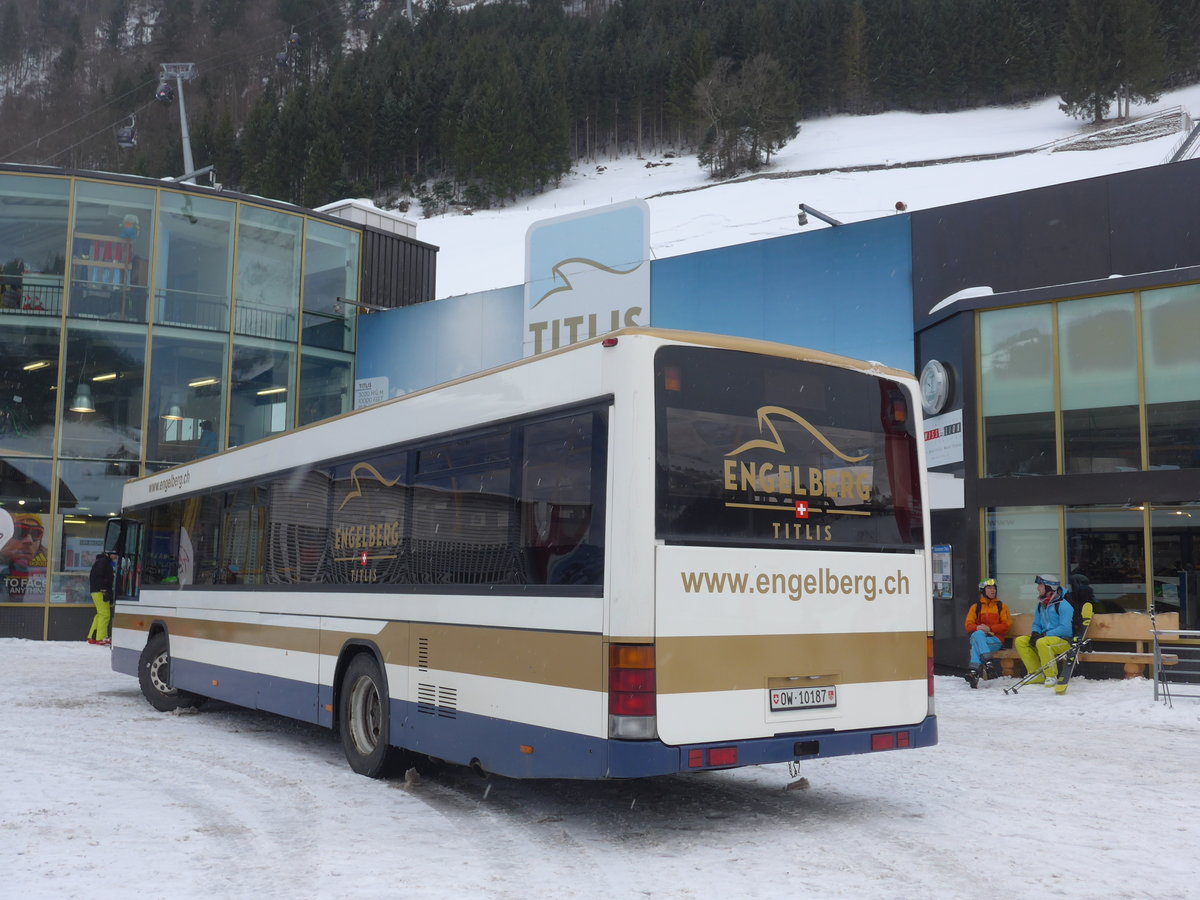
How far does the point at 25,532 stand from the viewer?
75.6ft

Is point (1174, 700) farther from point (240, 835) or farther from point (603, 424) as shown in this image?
point (240, 835)

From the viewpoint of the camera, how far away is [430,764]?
350 inches

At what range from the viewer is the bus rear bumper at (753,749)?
614cm

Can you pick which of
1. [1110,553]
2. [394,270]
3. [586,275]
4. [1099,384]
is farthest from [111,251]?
[1110,553]

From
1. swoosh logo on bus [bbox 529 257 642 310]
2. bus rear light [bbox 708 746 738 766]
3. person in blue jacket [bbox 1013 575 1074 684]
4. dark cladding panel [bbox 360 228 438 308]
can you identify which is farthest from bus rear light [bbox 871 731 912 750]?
dark cladding panel [bbox 360 228 438 308]

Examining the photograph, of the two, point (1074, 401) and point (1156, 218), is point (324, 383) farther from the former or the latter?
point (1156, 218)

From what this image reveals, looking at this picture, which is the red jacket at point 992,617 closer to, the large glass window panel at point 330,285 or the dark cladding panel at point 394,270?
the large glass window panel at point 330,285

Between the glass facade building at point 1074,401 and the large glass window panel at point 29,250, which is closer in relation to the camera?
the glass facade building at point 1074,401

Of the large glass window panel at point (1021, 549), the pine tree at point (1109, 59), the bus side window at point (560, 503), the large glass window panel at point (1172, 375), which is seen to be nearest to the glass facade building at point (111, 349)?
the large glass window panel at point (1021, 549)

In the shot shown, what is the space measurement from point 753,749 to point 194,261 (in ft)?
73.1

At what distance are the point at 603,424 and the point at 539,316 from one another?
A: 17.8 m

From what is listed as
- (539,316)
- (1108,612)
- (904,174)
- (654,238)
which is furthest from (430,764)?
(904,174)

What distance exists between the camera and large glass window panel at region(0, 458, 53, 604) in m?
22.9

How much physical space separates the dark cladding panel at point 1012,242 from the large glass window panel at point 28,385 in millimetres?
17585
